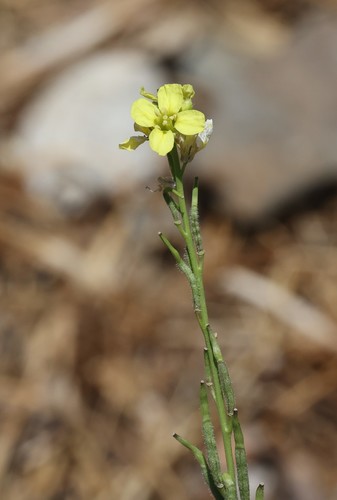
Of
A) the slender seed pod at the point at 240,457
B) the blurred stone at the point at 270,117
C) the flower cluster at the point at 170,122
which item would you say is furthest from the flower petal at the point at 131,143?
the blurred stone at the point at 270,117

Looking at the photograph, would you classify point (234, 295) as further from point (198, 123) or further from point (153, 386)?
point (198, 123)

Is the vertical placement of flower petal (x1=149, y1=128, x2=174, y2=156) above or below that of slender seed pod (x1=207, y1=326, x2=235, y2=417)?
above

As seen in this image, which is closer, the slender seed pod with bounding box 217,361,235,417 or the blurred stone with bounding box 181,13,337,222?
the slender seed pod with bounding box 217,361,235,417

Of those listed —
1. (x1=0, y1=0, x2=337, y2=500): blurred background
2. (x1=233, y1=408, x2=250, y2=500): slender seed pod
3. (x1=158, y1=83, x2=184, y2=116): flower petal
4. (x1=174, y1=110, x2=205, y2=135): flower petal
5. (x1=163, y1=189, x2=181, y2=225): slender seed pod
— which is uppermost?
(x1=0, y1=0, x2=337, y2=500): blurred background

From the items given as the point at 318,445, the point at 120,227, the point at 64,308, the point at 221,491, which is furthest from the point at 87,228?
the point at 221,491

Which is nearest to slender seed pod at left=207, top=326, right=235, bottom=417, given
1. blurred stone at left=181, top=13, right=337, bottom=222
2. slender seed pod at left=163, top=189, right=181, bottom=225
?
slender seed pod at left=163, top=189, right=181, bottom=225

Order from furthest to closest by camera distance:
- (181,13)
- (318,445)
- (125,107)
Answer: (181,13), (125,107), (318,445)

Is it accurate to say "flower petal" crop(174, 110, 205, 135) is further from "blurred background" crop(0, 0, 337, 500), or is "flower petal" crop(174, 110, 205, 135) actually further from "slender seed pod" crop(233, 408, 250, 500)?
"blurred background" crop(0, 0, 337, 500)

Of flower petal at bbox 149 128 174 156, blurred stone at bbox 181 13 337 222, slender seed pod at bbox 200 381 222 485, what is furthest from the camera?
blurred stone at bbox 181 13 337 222
